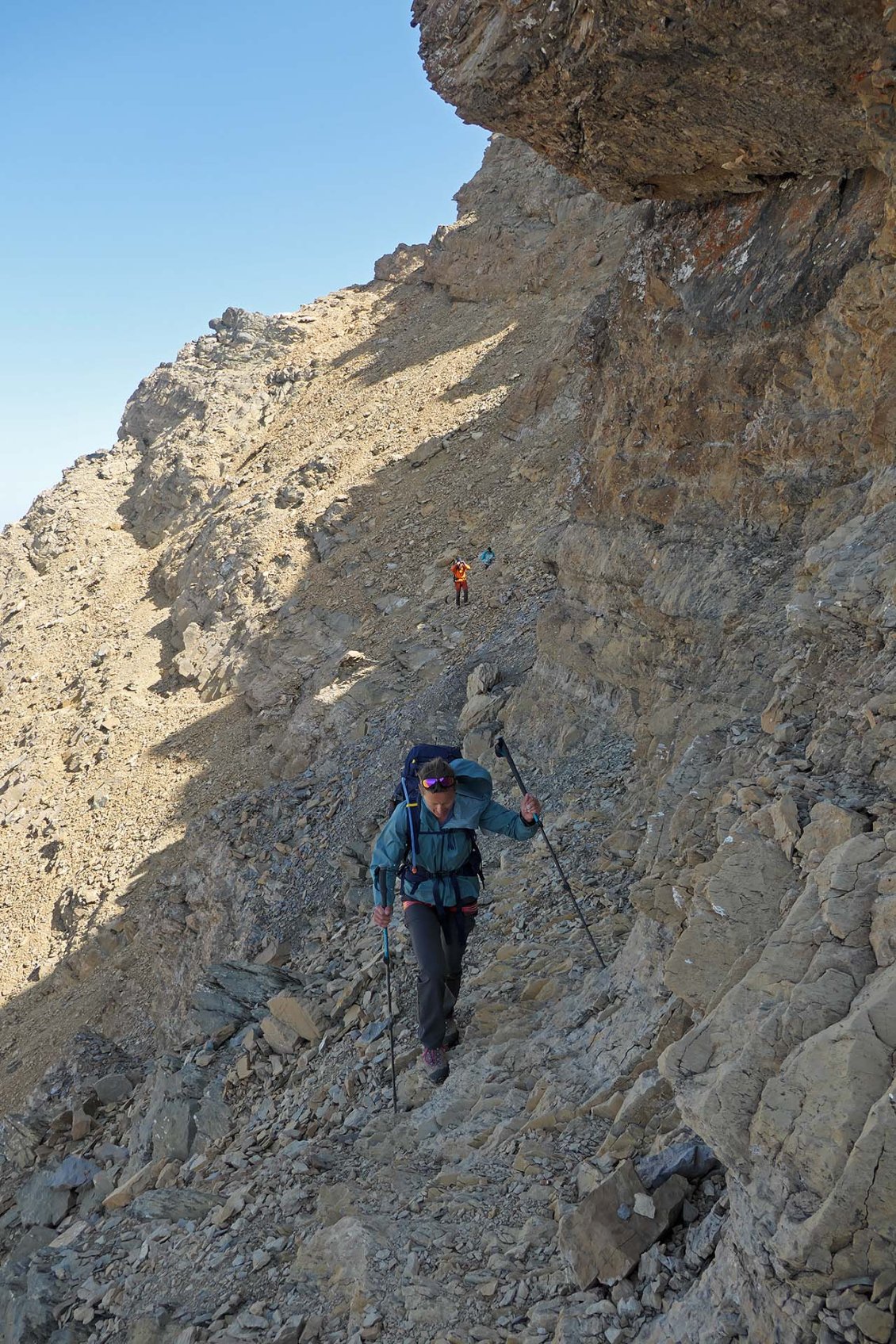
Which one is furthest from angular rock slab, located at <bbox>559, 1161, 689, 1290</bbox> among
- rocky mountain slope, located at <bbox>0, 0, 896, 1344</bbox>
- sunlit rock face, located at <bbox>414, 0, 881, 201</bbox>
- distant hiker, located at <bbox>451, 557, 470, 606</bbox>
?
distant hiker, located at <bbox>451, 557, 470, 606</bbox>

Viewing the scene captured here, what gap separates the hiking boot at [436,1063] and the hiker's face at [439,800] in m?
1.38

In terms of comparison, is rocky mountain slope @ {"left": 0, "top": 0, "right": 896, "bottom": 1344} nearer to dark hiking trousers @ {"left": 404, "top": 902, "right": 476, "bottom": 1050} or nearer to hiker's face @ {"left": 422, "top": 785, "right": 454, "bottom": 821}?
dark hiking trousers @ {"left": 404, "top": 902, "right": 476, "bottom": 1050}

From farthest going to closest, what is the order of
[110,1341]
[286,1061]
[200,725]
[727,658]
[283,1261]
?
1. [200,725]
2. [286,1061]
3. [727,658]
4. [110,1341]
5. [283,1261]

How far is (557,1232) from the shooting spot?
3.32 meters

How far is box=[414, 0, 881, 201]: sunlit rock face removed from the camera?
459 centimetres

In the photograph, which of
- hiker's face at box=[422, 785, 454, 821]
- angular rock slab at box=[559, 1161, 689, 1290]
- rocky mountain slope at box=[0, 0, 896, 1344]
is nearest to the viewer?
rocky mountain slope at box=[0, 0, 896, 1344]

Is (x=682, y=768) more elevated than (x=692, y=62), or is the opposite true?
(x=692, y=62)

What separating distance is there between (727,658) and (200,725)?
52.6 ft

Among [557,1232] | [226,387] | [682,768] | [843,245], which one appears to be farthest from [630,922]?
[226,387]

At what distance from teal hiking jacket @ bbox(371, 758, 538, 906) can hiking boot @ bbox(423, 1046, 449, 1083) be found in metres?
0.86

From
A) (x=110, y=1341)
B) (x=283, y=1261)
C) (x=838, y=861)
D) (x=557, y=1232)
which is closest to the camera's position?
(x=838, y=861)

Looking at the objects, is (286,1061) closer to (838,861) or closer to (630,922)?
(630,922)

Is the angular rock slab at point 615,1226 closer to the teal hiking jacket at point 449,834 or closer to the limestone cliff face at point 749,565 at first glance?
the limestone cliff face at point 749,565

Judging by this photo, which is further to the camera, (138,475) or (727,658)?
(138,475)
